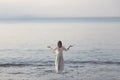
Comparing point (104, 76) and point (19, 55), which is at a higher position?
point (19, 55)

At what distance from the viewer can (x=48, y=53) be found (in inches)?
1373

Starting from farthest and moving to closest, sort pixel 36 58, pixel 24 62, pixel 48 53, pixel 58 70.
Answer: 1. pixel 48 53
2. pixel 36 58
3. pixel 24 62
4. pixel 58 70

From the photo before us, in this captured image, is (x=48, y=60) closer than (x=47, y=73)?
No

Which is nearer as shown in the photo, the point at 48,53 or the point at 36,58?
the point at 36,58

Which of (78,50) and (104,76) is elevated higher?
(78,50)

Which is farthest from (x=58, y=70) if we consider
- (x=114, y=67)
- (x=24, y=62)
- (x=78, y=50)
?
(x=78, y=50)

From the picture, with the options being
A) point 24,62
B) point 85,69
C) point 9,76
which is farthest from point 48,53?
point 9,76

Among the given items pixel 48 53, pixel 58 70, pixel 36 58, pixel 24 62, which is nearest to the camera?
pixel 58 70

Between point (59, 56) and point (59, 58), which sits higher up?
point (59, 56)

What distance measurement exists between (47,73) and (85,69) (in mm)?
2967

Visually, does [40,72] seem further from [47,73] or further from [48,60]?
[48,60]

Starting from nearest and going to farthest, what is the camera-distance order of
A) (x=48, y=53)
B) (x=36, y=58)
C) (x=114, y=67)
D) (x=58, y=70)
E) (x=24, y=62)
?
(x=58, y=70) → (x=114, y=67) → (x=24, y=62) → (x=36, y=58) → (x=48, y=53)

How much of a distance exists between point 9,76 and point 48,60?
25.5ft

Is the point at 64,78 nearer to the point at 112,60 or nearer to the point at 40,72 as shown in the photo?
the point at 40,72
